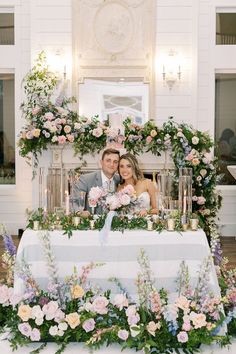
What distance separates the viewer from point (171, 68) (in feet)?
23.5

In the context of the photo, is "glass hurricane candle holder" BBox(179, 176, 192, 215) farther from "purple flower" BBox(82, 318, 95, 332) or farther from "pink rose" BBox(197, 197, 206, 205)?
"pink rose" BBox(197, 197, 206, 205)

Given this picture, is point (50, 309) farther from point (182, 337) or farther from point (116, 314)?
point (182, 337)

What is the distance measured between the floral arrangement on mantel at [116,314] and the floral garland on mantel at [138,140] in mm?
3128

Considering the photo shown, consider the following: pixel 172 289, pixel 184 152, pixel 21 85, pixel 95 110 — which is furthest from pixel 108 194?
pixel 21 85

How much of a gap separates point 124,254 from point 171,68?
14.2 ft

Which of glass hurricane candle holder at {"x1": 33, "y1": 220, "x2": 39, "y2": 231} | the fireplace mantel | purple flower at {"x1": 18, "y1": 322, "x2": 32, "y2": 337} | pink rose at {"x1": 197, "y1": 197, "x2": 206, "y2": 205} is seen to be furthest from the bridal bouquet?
the fireplace mantel

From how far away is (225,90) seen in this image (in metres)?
7.78

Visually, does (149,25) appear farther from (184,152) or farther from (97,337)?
(97,337)

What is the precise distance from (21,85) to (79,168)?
1.60 meters

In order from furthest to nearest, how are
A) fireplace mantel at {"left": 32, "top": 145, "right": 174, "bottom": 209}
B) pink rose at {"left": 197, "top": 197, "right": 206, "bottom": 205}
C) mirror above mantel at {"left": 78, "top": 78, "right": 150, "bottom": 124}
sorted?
mirror above mantel at {"left": 78, "top": 78, "right": 150, "bottom": 124}, fireplace mantel at {"left": 32, "top": 145, "right": 174, "bottom": 209}, pink rose at {"left": 197, "top": 197, "right": 206, "bottom": 205}

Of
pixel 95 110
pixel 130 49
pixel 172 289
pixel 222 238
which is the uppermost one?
pixel 130 49

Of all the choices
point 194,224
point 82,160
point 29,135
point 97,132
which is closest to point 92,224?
point 194,224

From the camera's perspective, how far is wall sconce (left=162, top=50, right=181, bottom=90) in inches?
281

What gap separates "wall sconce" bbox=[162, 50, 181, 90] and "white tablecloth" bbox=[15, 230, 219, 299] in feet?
13.6
